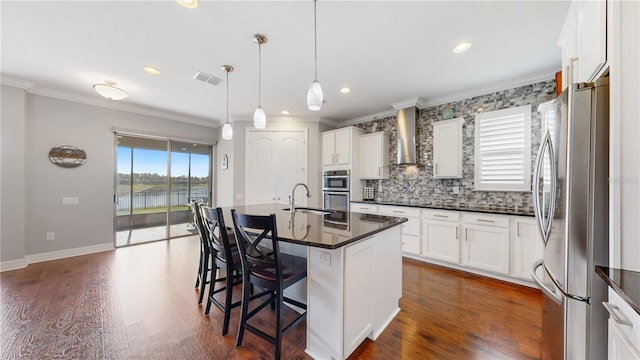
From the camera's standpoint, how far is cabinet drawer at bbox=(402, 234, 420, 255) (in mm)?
3504

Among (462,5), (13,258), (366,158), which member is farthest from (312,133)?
(13,258)

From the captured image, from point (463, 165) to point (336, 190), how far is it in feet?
7.35

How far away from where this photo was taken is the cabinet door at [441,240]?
3.16m

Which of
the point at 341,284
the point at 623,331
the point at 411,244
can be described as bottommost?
the point at 411,244

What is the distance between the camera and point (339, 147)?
458cm

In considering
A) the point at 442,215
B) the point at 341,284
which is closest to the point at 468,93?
the point at 442,215

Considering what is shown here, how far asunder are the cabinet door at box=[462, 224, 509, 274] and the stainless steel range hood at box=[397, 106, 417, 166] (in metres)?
1.41

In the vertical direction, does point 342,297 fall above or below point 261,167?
below

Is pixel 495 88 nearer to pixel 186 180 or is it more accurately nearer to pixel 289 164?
pixel 289 164

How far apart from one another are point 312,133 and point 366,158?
1.29m

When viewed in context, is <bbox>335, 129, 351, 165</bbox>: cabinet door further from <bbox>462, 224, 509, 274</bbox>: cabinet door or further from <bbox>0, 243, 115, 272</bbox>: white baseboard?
<bbox>0, 243, 115, 272</bbox>: white baseboard

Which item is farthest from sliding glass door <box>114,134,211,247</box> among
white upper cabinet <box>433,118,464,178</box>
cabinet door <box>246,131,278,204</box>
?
white upper cabinet <box>433,118,464,178</box>

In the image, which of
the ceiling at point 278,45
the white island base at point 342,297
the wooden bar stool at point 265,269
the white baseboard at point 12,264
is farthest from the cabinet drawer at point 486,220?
the white baseboard at point 12,264

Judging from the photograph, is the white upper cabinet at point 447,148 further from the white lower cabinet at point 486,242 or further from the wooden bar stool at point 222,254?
the wooden bar stool at point 222,254
